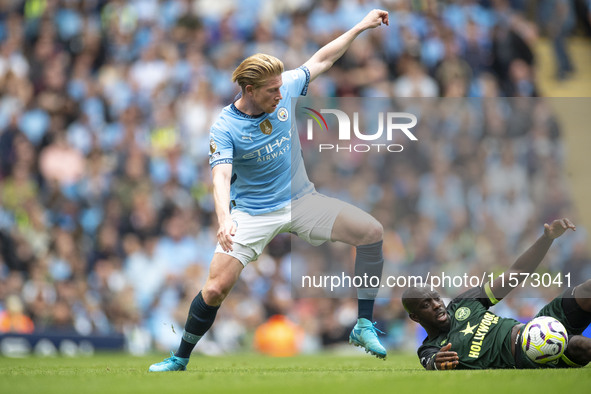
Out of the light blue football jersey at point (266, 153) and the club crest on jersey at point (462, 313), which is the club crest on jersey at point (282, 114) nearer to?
the light blue football jersey at point (266, 153)

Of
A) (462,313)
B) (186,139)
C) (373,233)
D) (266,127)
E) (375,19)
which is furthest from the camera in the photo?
(186,139)

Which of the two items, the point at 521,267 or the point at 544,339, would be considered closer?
the point at 544,339

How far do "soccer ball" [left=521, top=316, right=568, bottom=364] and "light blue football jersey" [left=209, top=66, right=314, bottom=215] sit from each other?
255 cm

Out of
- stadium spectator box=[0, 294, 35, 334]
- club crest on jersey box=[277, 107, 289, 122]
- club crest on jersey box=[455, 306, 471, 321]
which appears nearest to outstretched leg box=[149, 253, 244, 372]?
club crest on jersey box=[277, 107, 289, 122]

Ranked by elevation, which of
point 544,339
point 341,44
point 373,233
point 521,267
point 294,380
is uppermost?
point 341,44

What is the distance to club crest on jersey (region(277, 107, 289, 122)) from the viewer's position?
807 centimetres

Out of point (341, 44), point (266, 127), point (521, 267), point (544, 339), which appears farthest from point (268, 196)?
point (544, 339)

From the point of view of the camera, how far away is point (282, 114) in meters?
8.09

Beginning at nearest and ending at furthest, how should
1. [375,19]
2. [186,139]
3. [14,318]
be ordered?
[375,19]
[14,318]
[186,139]

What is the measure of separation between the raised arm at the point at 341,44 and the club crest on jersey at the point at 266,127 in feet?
2.54

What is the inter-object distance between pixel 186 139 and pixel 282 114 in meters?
8.60

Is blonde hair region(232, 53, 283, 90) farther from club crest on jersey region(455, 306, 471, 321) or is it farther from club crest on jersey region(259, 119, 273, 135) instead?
club crest on jersey region(455, 306, 471, 321)

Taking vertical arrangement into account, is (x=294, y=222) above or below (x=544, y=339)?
above

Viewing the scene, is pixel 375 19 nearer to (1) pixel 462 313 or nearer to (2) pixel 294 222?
(2) pixel 294 222
